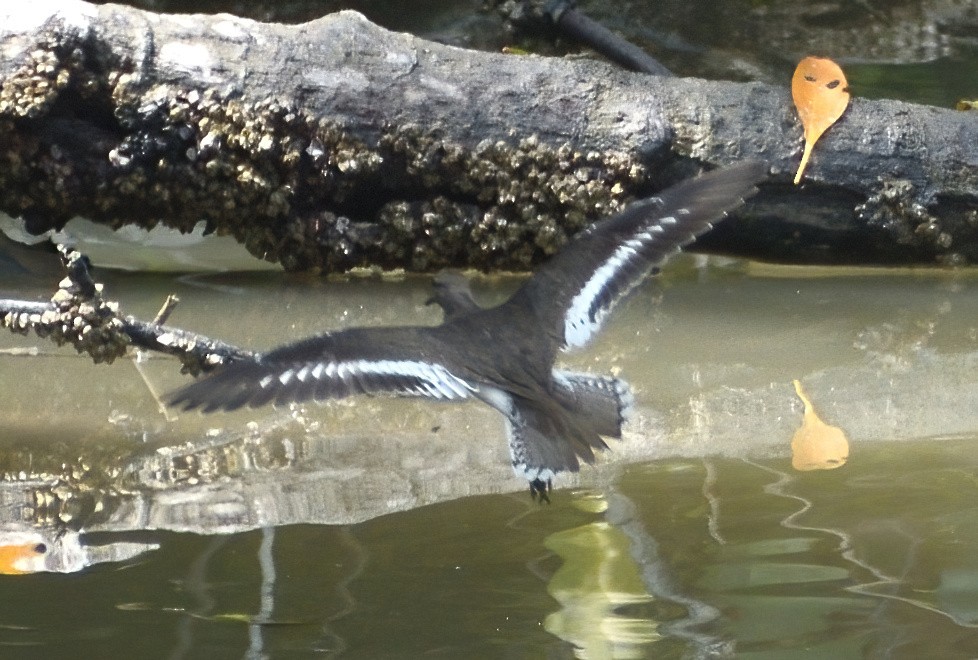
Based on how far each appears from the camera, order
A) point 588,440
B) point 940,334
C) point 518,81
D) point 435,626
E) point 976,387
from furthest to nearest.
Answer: point 518,81 → point 940,334 → point 976,387 → point 588,440 → point 435,626

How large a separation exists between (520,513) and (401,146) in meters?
2.07

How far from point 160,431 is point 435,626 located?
1.56 meters

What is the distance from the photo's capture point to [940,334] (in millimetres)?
4340

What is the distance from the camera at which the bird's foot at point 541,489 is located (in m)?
2.96

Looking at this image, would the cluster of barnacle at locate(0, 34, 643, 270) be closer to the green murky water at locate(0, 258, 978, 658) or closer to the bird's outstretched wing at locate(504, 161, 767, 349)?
the green murky water at locate(0, 258, 978, 658)

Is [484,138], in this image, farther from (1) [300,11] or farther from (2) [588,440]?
(1) [300,11]

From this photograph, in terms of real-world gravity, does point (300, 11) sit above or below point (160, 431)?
above

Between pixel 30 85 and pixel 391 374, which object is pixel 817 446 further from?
pixel 30 85

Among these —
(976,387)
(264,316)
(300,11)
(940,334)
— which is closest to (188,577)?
(264,316)

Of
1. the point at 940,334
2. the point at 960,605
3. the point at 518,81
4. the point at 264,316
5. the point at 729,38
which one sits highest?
the point at 729,38

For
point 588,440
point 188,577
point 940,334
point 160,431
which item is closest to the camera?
point 188,577

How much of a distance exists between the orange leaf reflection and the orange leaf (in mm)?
1480

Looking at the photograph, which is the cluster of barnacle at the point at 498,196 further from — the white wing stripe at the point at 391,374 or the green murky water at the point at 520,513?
the white wing stripe at the point at 391,374

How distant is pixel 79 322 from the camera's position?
10.8ft
